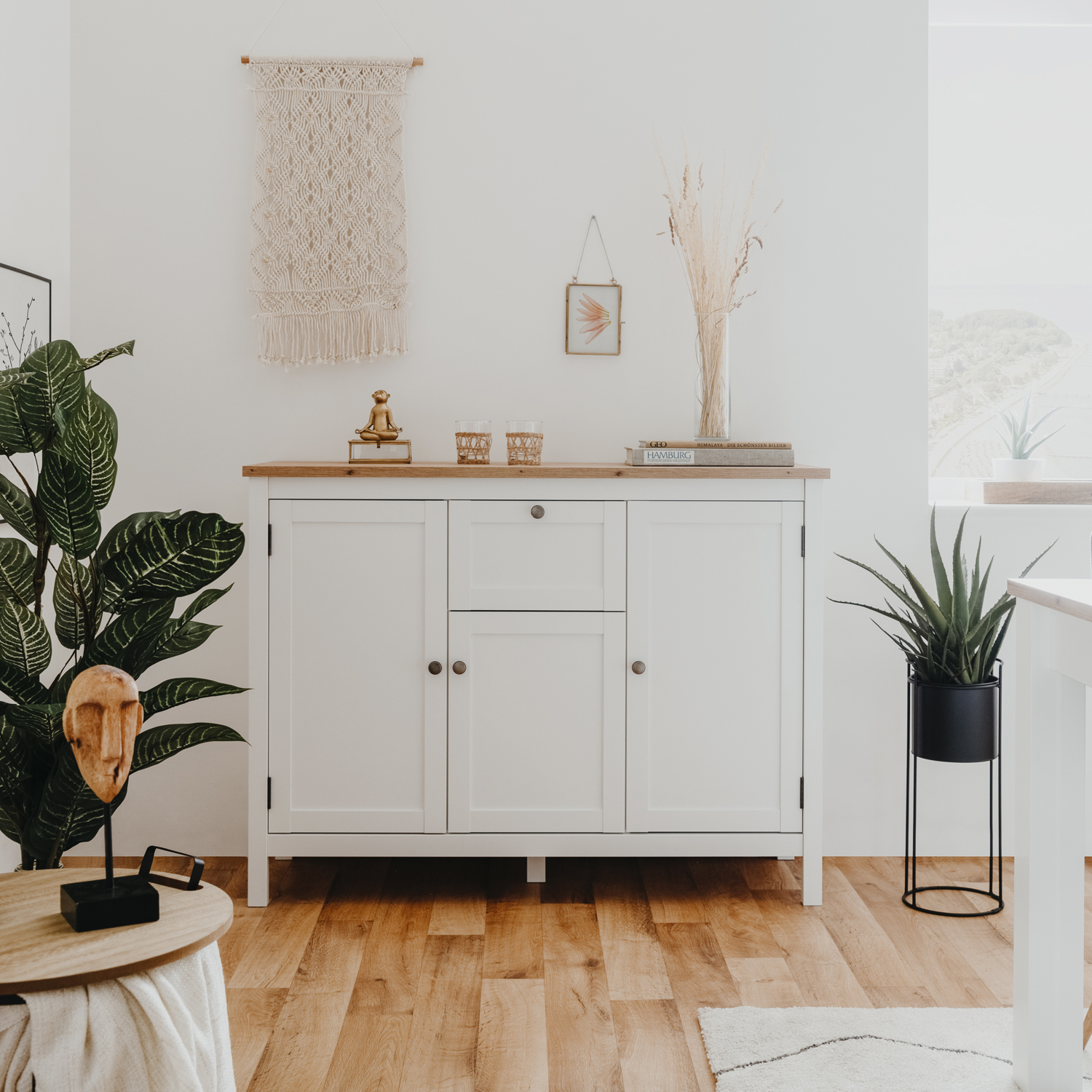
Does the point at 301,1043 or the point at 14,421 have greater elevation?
the point at 14,421

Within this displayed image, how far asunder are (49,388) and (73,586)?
0.32 m

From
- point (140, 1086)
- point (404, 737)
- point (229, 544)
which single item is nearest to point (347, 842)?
point (404, 737)

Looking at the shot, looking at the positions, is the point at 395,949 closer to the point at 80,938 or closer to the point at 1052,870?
the point at 80,938

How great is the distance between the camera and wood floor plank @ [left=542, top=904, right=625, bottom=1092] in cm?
179

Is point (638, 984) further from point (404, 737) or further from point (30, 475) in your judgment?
point (30, 475)

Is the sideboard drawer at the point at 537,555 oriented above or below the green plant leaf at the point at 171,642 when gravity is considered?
above

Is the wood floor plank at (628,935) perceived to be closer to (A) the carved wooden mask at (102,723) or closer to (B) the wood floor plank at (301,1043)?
(B) the wood floor plank at (301,1043)

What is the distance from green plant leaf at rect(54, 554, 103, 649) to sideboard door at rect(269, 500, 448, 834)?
0.76 meters

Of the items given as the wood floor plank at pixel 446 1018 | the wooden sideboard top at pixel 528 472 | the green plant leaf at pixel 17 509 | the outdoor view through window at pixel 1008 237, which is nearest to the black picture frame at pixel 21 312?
the wooden sideboard top at pixel 528 472

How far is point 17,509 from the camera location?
5.50ft

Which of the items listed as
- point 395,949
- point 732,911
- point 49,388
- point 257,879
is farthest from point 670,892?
point 49,388

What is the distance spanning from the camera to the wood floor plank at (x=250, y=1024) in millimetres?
1793

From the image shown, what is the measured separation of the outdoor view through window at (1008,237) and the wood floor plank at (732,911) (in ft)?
4.36

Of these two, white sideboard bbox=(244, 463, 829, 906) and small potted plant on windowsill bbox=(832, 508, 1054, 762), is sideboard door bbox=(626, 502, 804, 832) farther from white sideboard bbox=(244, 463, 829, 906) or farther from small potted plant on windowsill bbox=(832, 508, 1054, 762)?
small potted plant on windowsill bbox=(832, 508, 1054, 762)
